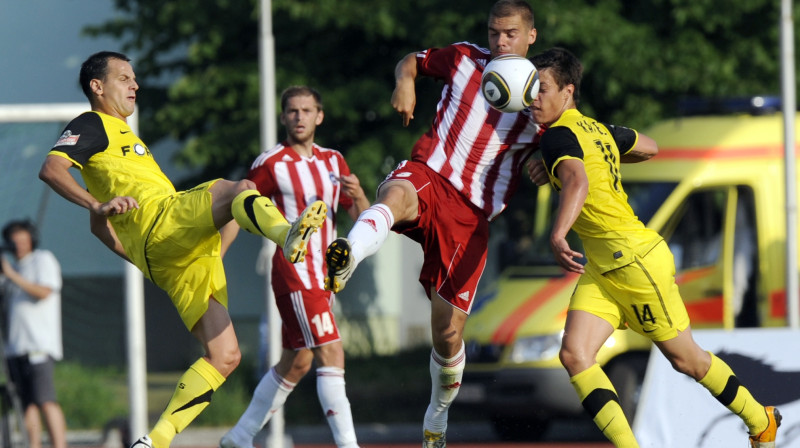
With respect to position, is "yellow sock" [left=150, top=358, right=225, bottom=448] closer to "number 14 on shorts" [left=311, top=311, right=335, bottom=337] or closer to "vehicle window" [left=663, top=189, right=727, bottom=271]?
"number 14 on shorts" [left=311, top=311, right=335, bottom=337]

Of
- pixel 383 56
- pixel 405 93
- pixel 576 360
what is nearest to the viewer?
pixel 576 360

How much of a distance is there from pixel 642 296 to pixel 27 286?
20.6 feet

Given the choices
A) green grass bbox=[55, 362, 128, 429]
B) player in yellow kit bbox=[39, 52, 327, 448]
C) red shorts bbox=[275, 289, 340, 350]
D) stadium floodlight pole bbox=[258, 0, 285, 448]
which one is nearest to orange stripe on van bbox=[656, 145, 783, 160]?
stadium floodlight pole bbox=[258, 0, 285, 448]

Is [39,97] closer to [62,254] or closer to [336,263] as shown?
[62,254]

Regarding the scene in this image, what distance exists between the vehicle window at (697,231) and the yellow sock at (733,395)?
5140mm

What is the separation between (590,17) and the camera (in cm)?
1523

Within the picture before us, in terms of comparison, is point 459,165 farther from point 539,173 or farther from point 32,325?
point 32,325

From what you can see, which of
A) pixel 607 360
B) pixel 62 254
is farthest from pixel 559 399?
pixel 62 254

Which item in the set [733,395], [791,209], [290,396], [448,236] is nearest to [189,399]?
[448,236]

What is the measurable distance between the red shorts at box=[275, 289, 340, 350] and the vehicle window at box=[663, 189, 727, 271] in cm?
515

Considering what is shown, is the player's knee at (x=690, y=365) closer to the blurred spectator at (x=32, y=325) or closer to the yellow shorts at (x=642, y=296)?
the yellow shorts at (x=642, y=296)

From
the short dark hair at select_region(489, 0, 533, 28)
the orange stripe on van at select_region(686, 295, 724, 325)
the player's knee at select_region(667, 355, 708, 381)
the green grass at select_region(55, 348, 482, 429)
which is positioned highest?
the short dark hair at select_region(489, 0, 533, 28)

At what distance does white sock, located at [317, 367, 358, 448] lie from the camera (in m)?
7.66

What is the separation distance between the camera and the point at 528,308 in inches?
460
